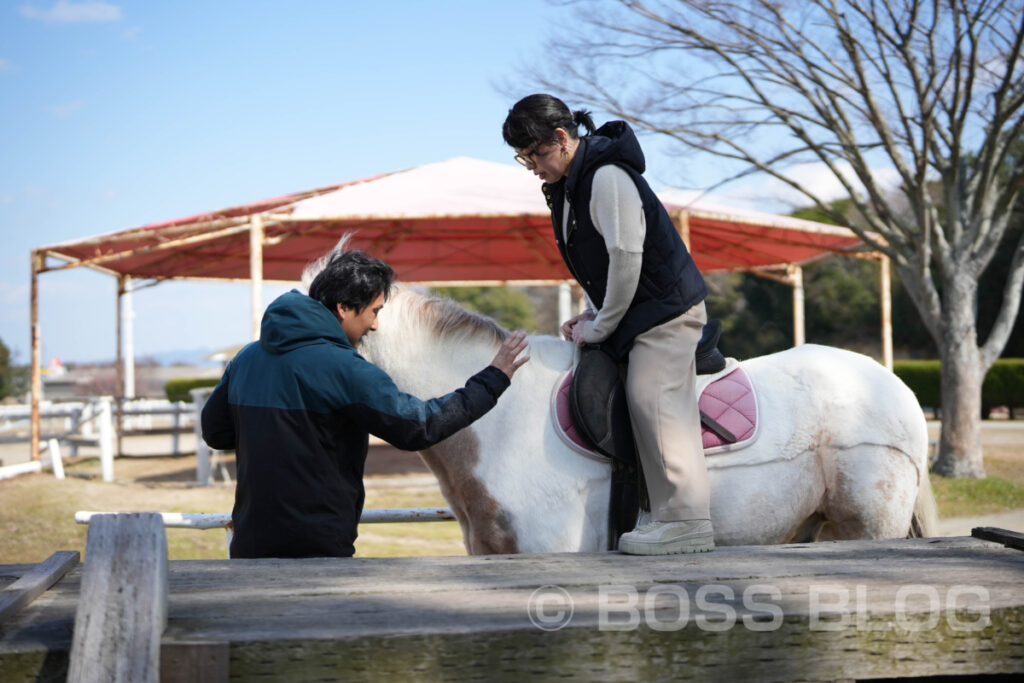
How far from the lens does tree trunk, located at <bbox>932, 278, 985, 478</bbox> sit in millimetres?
11281

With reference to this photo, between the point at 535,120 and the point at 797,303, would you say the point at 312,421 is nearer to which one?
the point at 535,120

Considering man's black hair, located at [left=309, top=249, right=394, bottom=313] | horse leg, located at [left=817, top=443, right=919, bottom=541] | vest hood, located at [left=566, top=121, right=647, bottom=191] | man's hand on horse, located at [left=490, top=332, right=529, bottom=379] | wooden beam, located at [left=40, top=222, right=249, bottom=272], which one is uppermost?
wooden beam, located at [left=40, top=222, right=249, bottom=272]

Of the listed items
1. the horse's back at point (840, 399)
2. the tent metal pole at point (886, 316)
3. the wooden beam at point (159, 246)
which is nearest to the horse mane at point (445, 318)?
the horse's back at point (840, 399)

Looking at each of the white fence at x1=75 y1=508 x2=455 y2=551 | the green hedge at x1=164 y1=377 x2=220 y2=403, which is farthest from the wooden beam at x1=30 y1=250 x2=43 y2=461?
the green hedge at x1=164 y1=377 x2=220 y2=403

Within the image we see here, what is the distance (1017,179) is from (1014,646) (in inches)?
432

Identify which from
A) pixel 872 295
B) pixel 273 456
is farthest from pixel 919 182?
pixel 872 295

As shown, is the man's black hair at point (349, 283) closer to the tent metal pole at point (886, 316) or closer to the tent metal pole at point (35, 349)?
the tent metal pole at point (35, 349)

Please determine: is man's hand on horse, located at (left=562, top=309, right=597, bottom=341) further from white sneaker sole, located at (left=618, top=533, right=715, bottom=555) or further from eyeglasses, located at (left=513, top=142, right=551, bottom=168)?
white sneaker sole, located at (left=618, top=533, right=715, bottom=555)

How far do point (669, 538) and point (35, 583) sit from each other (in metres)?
1.53

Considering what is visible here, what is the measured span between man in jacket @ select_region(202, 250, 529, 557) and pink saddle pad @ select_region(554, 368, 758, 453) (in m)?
0.45

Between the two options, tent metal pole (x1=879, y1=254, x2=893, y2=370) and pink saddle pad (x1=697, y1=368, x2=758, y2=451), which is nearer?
pink saddle pad (x1=697, y1=368, x2=758, y2=451)

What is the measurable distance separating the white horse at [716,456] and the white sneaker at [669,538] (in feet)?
1.56

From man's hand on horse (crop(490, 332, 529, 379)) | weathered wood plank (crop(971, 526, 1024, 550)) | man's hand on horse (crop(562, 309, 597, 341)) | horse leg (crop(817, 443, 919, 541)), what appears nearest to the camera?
weathered wood plank (crop(971, 526, 1024, 550))

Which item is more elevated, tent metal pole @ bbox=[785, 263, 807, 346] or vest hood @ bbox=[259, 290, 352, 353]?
tent metal pole @ bbox=[785, 263, 807, 346]
